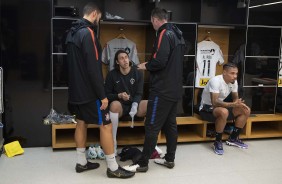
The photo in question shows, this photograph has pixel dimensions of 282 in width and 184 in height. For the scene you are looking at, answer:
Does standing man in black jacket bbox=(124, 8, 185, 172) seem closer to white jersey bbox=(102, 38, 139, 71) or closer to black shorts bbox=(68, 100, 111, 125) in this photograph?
black shorts bbox=(68, 100, 111, 125)

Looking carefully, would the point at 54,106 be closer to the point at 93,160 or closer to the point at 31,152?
the point at 31,152

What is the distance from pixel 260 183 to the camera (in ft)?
9.66

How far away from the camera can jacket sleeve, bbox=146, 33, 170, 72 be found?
9.50 feet

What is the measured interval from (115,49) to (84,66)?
142 cm

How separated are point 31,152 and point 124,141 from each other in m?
1.02

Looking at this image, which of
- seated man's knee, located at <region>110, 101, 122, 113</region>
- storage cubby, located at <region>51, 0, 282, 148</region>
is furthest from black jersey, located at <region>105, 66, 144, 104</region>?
storage cubby, located at <region>51, 0, 282, 148</region>

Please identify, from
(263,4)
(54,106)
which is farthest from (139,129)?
(263,4)

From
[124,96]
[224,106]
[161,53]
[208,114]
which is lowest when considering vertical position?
[208,114]

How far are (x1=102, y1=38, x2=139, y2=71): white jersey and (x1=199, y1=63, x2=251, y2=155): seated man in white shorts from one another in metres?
1.01

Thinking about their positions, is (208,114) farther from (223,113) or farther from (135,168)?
(135,168)

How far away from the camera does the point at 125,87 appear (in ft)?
12.0

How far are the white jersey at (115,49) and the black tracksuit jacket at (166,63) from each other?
123 cm

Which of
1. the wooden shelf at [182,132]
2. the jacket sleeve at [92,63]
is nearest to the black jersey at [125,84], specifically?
the wooden shelf at [182,132]

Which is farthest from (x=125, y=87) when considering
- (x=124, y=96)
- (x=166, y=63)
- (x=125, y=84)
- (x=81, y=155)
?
(x=81, y=155)
